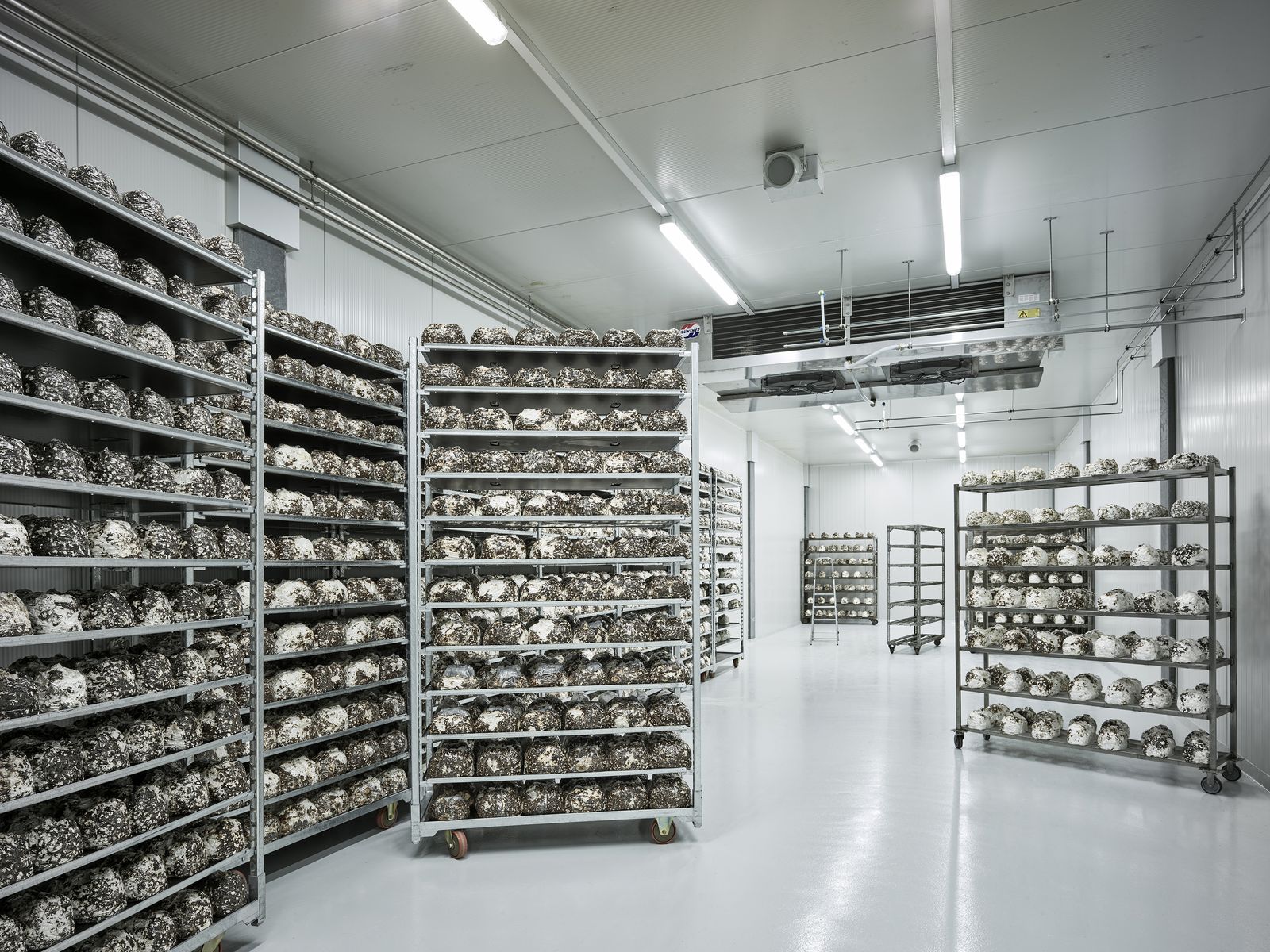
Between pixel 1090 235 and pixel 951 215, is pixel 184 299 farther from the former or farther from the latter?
pixel 1090 235

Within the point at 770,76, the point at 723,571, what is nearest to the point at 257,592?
the point at 770,76

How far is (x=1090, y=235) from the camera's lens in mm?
6977

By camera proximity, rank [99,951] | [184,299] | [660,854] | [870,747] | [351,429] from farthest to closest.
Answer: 1. [870,747]
2. [351,429]
3. [660,854]
4. [184,299]
5. [99,951]

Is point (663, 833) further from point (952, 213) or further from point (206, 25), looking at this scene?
point (206, 25)

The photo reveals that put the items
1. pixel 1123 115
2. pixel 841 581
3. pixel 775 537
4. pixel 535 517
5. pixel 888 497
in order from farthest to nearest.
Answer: pixel 888 497 < pixel 841 581 < pixel 775 537 < pixel 1123 115 < pixel 535 517

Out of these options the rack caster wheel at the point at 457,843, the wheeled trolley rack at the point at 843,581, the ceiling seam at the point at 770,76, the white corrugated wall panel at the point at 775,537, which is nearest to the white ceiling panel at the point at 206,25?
the ceiling seam at the point at 770,76

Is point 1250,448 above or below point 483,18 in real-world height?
below

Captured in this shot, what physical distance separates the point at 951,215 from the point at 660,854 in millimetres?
4694

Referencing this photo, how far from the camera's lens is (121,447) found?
364cm

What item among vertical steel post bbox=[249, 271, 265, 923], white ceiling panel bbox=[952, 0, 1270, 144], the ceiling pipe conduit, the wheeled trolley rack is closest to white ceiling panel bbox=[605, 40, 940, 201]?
white ceiling panel bbox=[952, 0, 1270, 144]

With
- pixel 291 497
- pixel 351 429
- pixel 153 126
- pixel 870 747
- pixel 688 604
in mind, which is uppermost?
pixel 153 126

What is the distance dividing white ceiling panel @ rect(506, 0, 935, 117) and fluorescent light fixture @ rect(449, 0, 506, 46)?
37 cm

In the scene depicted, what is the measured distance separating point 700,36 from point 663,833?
14.6ft

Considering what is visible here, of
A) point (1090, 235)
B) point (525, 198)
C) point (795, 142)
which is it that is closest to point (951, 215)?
point (795, 142)
